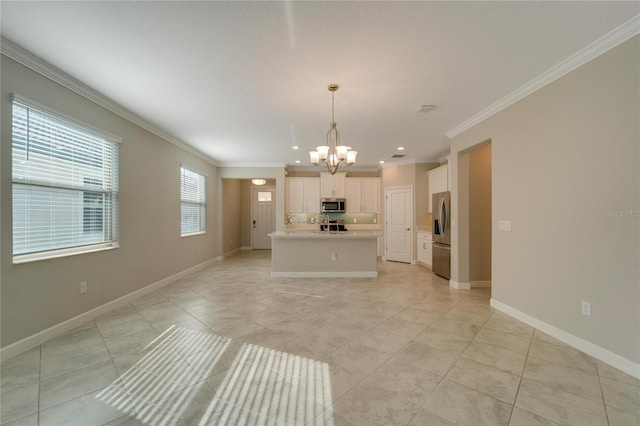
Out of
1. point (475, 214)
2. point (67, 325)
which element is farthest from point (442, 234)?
point (67, 325)

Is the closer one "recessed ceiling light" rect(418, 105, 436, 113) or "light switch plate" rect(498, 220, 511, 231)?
"light switch plate" rect(498, 220, 511, 231)

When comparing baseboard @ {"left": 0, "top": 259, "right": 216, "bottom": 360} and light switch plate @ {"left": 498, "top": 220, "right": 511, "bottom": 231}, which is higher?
light switch plate @ {"left": 498, "top": 220, "right": 511, "bottom": 231}

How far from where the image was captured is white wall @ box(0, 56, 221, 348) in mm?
2332

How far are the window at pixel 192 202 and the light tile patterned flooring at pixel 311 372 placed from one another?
250 cm

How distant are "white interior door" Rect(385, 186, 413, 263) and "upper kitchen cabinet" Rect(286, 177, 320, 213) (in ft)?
6.91

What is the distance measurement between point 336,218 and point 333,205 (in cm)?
54

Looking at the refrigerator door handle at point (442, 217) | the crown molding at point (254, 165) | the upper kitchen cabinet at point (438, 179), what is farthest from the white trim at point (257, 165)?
the refrigerator door handle at point (442, 217)

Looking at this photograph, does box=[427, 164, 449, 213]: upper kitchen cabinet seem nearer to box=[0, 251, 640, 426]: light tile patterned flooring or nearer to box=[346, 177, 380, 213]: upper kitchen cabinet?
→ box=[346, 177, 380, 213]: upper kitchen cabinet

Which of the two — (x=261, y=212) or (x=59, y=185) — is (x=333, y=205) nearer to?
(x=261, y=212)

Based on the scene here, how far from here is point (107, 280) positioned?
343cm

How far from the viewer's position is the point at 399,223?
24.1 feet

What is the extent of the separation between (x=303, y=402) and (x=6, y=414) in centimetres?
187

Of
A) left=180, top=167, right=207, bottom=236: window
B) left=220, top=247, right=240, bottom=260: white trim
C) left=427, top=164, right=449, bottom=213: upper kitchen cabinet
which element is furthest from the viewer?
left=220, top=247, right=240, bottom=260: white trim

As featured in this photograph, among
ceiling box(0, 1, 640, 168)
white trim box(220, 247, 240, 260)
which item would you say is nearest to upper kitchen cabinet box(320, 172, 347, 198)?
white trim box(220, 247, 240, 260)
